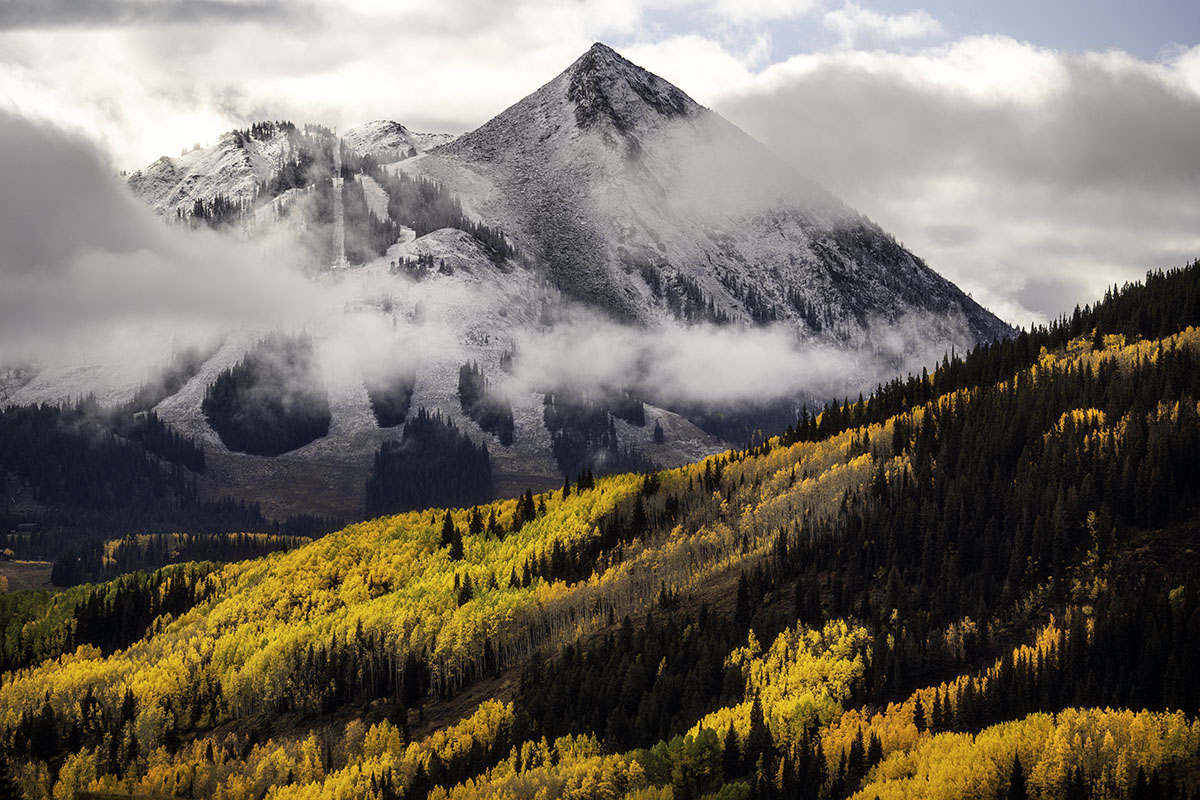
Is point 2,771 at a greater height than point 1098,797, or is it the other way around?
point 2,771

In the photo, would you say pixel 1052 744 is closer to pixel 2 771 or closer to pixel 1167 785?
pixel 1167 785

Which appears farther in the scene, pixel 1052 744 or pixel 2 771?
pixel 1052 744

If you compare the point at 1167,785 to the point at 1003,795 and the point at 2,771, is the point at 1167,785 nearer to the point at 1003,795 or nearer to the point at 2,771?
the point at 1003,795

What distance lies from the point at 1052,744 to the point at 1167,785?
16165 mm

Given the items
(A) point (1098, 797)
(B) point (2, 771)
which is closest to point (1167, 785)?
(A) point (1098, 797)

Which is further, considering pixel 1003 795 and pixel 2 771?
pixel 1003 795

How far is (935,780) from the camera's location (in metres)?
200

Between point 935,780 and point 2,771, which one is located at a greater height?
point 2,771

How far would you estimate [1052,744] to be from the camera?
19962 cm

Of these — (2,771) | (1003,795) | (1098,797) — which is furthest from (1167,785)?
(2,771)

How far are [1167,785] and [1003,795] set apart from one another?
70.6 feet

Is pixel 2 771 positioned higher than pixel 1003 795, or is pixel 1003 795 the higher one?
pixel 2 771

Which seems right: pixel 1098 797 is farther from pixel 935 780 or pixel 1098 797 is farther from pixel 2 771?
pixel 2 771

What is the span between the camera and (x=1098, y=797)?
191m
